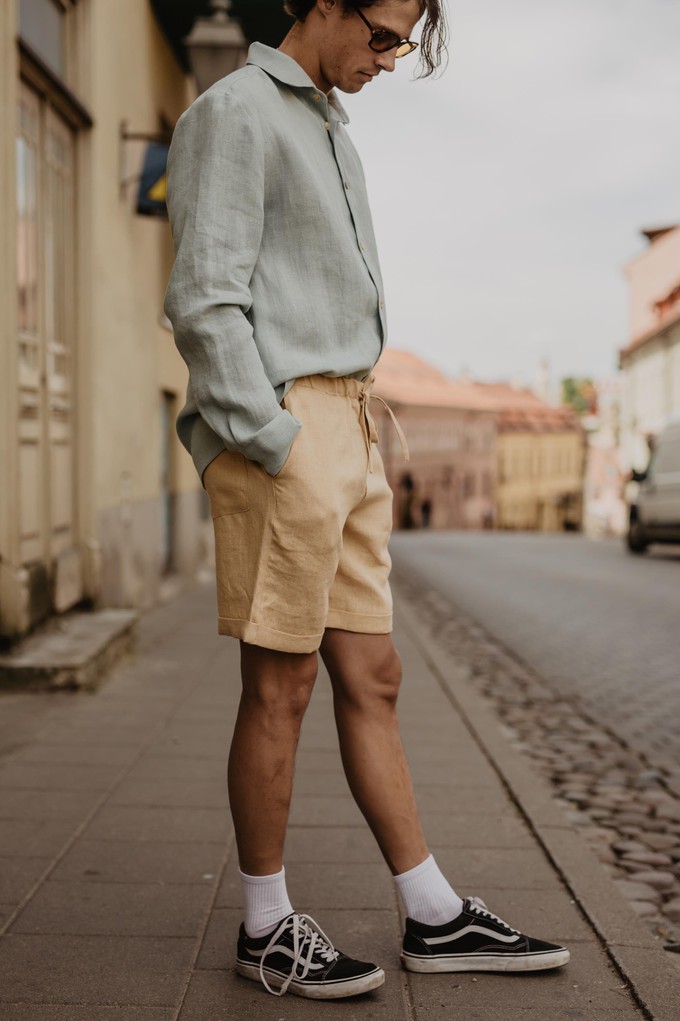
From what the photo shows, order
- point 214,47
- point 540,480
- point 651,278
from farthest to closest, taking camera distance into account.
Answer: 1. point 540,480
2. point 651,278
3. point 214,47

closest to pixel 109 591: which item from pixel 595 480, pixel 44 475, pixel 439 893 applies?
pixel 44 475

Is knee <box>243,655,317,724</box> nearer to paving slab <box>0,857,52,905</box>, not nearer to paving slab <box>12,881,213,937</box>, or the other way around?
paving slab <box>12,881,213,937</box>

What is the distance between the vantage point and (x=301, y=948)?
2.30 metres

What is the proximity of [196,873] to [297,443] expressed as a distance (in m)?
1.39

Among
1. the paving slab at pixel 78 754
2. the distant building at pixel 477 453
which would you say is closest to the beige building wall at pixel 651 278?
the distant building at pixel 477 453

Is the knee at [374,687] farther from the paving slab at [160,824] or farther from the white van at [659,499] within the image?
the white van at [659,499]

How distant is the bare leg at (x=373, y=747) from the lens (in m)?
2.39

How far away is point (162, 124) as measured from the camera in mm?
10594

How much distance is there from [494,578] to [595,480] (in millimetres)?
59142

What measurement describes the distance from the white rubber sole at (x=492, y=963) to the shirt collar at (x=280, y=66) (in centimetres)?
177

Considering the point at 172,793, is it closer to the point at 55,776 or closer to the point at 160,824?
the point at 160,824

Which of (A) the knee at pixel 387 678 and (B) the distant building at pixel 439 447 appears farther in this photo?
(B) the distant building at pixel 439 447

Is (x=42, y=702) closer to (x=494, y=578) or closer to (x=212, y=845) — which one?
(x=212, y=845)

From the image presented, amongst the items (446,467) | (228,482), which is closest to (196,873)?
(228,482)
